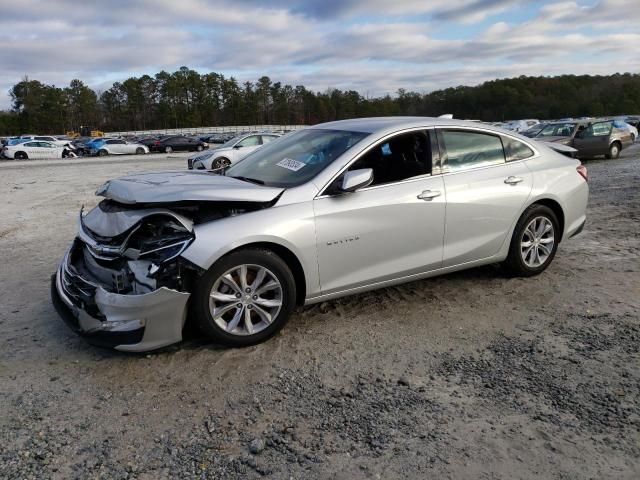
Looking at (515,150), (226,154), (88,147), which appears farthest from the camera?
(88,147)

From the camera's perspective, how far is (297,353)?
3959mm

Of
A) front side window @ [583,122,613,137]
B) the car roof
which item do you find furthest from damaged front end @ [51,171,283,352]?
front side window @ [583,122,613,137]

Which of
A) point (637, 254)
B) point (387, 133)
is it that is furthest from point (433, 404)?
point (637, 254)

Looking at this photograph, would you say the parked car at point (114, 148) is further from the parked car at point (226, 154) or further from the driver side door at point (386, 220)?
the driver side door at point (386, 220)

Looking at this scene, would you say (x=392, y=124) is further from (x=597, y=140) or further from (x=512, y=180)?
(x=597, y=140)

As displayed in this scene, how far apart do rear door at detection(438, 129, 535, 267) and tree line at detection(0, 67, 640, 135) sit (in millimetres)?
111917

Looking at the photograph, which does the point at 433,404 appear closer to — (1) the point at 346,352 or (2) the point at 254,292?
(1) the point at 346,352

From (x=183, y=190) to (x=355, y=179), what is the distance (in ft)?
4.20

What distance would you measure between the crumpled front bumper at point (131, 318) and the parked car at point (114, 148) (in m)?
42.6

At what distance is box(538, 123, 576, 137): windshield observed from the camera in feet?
64.3

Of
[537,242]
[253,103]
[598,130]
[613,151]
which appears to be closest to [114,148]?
[598,130]

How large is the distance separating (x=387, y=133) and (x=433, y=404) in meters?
2.37

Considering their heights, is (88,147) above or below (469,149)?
below

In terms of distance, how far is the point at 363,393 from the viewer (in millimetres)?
3377
